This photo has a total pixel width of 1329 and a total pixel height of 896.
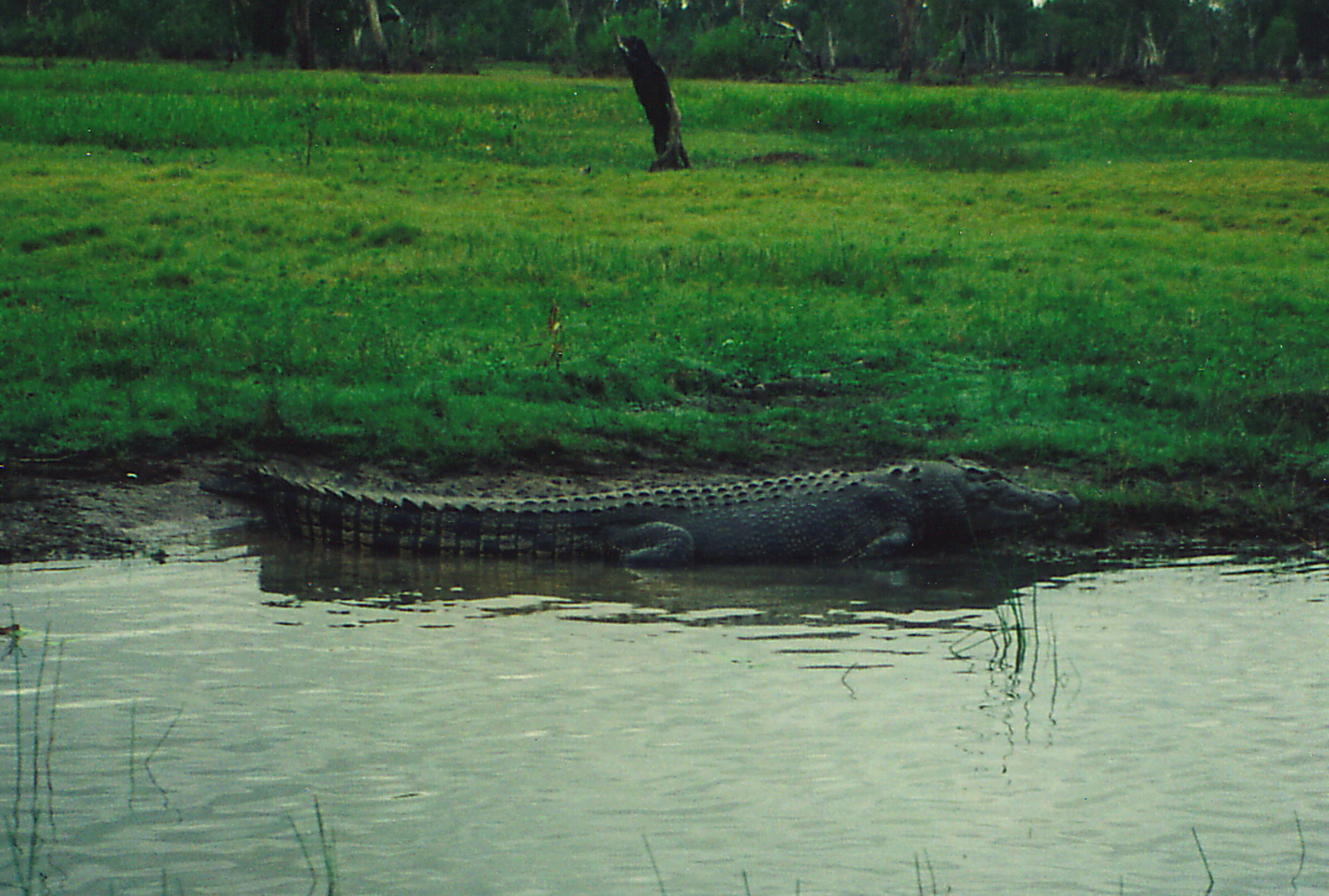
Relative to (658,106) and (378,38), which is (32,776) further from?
(378,38)

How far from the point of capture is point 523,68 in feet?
186

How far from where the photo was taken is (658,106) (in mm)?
24266

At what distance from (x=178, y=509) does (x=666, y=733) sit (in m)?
4.60

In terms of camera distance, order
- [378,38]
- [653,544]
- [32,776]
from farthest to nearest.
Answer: [378,38] → [653,544] → [32,776]

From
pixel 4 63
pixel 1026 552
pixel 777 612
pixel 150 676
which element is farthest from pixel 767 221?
pixel 4 63

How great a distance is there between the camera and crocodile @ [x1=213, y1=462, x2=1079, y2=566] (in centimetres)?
806

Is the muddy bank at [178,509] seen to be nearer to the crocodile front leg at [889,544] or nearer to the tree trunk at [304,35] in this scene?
the crocodile front leg at [889,544]

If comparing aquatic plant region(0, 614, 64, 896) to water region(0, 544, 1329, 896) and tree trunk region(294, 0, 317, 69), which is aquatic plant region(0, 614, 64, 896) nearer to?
water region(0, 544, 1329, 896)

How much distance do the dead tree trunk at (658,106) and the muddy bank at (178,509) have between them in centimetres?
1431

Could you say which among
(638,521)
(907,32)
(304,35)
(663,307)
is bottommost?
(638,521)

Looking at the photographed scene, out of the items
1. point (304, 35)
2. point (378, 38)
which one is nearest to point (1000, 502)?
point (304, 35)

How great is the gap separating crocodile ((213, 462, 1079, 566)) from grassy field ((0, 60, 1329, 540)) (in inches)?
57.3

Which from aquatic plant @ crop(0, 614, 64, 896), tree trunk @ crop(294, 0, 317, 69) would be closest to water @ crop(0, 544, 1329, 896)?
aquatic plant @ crop(0, 614, 64, 896)

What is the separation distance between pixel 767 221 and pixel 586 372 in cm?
712
